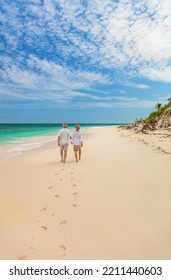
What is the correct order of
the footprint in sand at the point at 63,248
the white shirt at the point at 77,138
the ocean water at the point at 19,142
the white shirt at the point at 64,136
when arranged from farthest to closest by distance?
the ocean water at the point at 19,142 → the white shirt at the point at 77,138 → the white shirt at the point at 64,136 → the footprint in sand at the point at 63,248

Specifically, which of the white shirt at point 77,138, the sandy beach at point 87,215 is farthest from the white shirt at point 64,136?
the sandy beach at point 87,215

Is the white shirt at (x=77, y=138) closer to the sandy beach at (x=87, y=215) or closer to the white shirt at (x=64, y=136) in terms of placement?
the white shirt at (x=64, y=136)

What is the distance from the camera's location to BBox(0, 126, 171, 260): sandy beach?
169 inches

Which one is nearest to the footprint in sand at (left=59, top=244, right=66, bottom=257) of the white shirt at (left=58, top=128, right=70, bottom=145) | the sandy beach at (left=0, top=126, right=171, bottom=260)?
the sandy beach at (left=0, top=126, right=171, bottom=260)

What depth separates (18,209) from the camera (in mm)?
6223

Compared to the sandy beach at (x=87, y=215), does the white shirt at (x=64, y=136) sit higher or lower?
higher

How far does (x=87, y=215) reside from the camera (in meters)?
5.67

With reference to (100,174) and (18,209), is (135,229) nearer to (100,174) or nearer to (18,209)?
(18,209)

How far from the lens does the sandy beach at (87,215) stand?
430 cm

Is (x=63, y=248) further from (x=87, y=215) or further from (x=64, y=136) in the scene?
(x=64, y=136)

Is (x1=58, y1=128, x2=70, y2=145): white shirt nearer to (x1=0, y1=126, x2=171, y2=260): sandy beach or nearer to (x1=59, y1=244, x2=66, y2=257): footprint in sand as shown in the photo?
(x1=0, y1=126, x2=171, y2=260): sandy beach

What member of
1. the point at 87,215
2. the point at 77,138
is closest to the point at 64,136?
the point at 77,138

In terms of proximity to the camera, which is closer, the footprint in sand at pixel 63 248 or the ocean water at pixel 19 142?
the footprint in sand at pixel 63 248
